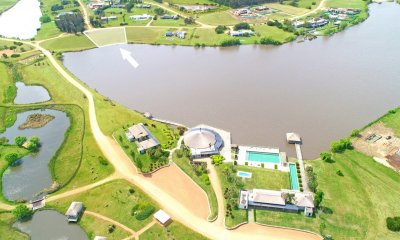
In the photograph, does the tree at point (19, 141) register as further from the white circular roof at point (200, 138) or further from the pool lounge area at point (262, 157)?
the pool lounge area at point (262, 157)

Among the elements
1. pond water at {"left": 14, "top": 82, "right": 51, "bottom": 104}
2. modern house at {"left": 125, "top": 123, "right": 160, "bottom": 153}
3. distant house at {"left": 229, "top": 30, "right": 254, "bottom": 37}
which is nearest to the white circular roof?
modern house at {"left": 125, "top": 123, "right": 160, "bottom": 153}

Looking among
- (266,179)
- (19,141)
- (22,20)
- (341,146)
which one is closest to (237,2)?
(22,20)

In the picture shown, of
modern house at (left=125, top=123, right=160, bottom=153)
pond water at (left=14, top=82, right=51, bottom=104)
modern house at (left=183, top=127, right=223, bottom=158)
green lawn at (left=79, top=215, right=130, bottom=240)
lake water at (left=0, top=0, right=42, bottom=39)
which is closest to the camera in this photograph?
green lawn at (left=79, top=215, right=130, bottom=240)

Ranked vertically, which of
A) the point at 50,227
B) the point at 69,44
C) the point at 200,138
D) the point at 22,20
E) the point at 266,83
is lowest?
the point at 50,227

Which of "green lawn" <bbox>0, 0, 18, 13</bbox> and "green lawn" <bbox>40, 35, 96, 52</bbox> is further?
"green lawn" <bbox>0, 0, 18, 13</bbox>

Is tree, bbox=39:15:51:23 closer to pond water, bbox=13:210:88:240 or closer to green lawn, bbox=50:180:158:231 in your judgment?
green lawn, bbox=50:180:158:231

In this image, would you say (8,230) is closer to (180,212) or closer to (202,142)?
(180,212)
